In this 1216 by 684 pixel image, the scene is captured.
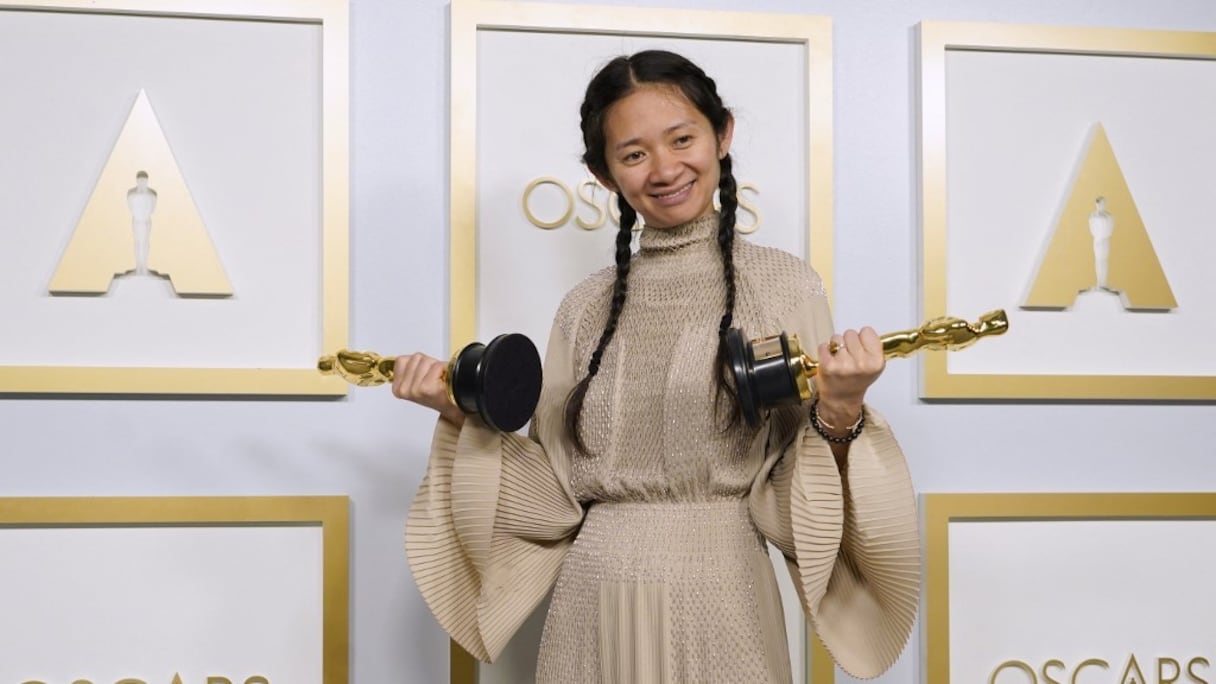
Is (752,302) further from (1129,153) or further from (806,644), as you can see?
(1129,153)

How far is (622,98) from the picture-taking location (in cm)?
127

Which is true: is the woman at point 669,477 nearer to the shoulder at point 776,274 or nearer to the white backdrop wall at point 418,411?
the shoulder at point 776,274

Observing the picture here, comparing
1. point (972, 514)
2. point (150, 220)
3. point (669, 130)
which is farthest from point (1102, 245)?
point (150, 220)

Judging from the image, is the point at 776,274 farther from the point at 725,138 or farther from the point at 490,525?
the point at 490,525

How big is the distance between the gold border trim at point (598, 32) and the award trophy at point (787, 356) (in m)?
0.63

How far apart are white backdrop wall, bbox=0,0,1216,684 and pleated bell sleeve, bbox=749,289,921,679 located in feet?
1.88

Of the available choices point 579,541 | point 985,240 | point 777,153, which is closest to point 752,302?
point 579,541

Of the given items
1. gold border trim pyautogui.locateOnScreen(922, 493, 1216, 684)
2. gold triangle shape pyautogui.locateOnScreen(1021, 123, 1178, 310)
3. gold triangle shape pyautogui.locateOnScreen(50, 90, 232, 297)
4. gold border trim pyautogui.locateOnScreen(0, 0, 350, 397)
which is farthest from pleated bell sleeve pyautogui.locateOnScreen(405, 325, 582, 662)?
gold triangle shape pyautogui.locateOnScreen(1021, 123, 1178, 310)

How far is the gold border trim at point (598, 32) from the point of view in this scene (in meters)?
1.69

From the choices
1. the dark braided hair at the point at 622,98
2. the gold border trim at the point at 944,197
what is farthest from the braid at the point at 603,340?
the gold border trim at the point at 944,197

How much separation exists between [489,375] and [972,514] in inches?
33.7

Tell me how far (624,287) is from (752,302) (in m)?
0.14

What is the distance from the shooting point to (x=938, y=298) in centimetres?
177

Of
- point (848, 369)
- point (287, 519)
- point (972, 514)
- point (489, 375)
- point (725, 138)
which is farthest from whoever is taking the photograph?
point (972, 514)
